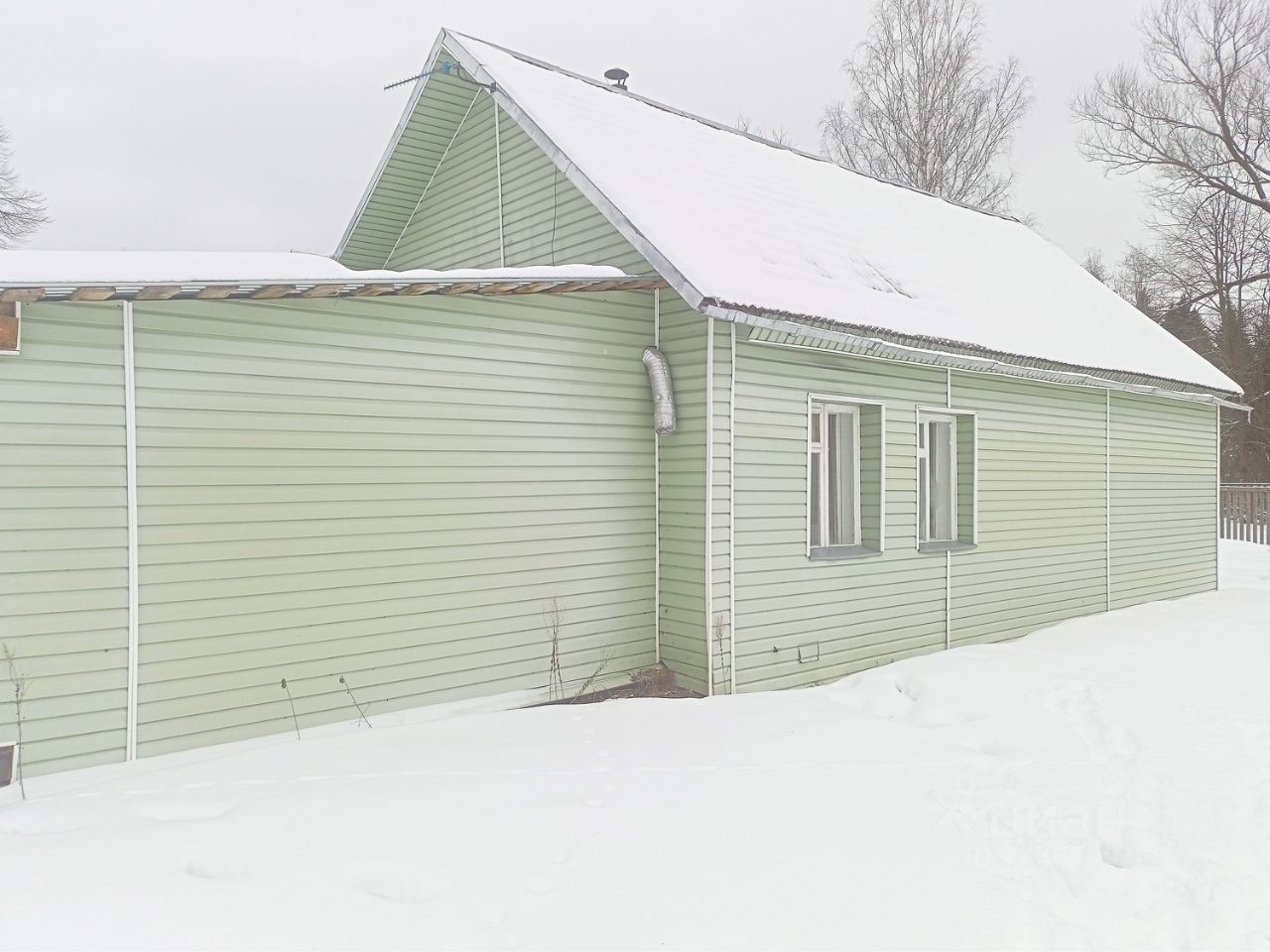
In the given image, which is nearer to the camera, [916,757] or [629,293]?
[916,757]

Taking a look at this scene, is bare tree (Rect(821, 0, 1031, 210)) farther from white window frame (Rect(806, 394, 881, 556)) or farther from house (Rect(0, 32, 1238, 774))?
white window frame (Rect(806, 394, 881, 556))

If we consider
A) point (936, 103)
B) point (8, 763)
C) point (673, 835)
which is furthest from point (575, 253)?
point (936, 103)

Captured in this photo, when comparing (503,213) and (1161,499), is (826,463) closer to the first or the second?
(503,213)

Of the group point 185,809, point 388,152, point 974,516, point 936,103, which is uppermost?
point 936,103

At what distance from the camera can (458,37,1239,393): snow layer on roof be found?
7027 millimetres

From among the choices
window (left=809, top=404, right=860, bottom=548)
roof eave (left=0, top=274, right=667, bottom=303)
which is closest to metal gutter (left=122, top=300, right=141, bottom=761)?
roof eave (left=0, top=274, right=667, bottom=303)

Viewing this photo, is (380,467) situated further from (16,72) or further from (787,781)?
(16,72)

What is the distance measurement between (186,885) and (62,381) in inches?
107

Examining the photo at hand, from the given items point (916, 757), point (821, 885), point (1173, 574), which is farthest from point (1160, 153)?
point (821, 885)

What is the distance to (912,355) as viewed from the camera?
7.77 m

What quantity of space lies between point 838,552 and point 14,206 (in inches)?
981

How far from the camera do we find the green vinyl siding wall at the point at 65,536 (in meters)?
4.40

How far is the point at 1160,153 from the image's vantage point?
2503 cm

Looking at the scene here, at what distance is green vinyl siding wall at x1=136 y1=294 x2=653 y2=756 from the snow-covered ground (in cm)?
45
